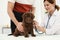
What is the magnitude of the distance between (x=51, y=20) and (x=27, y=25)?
252 millimetres

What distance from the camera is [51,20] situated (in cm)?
121

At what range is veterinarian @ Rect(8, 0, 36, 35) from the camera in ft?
3.62

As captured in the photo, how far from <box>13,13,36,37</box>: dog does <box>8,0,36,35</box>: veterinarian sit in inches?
2.2

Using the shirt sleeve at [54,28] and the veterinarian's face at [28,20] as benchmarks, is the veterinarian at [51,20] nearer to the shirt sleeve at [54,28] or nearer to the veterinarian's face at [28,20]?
the shirt sleeve at [54,28]

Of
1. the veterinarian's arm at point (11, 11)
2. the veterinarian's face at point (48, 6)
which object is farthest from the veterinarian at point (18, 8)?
the veterinarian's face at point (48, 6)

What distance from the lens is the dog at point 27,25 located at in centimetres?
103

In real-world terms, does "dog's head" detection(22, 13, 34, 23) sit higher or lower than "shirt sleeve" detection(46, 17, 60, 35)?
higher

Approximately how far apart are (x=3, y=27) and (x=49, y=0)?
0.56 metres

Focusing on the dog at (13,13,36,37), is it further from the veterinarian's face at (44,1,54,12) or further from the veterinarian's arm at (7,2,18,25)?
the veterinarian's face at (44,1,54,12)

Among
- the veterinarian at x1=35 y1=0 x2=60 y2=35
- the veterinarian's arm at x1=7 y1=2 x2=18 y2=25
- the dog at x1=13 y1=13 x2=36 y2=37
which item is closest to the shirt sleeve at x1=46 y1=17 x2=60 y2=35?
the veterinarian at x1=35 y1=0 x2=60 y2=35

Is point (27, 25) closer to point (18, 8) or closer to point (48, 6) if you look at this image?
point (18, 8)

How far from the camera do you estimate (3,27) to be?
1.47m

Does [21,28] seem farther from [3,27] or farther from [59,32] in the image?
[3,27]

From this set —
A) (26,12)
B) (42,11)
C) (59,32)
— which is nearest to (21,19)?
(26,12)
